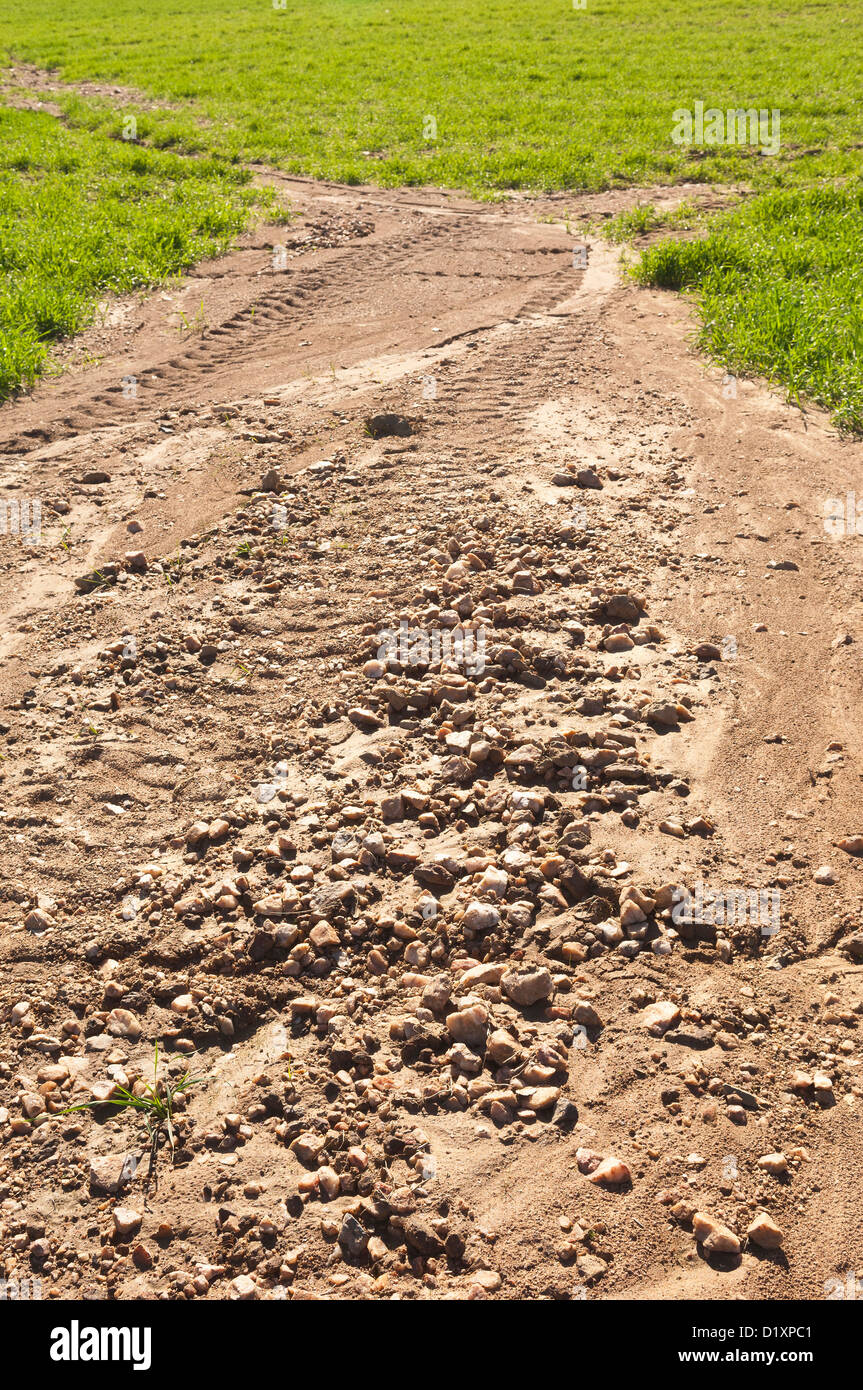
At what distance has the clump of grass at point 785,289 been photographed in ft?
26.5

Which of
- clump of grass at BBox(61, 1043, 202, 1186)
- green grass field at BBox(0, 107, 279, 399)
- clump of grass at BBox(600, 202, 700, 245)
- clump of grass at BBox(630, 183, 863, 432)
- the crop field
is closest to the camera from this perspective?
the crop field

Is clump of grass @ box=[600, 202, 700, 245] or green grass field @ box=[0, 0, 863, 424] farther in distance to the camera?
green grass field @ box=[0, 0, 863, 424]

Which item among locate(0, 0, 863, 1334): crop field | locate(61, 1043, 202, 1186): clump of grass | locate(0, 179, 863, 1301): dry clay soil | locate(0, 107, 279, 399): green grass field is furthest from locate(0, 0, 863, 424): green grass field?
locate(61, 1043, 202, 1186): clump of grass

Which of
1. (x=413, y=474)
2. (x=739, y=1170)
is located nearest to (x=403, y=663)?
(x=413, y=474)

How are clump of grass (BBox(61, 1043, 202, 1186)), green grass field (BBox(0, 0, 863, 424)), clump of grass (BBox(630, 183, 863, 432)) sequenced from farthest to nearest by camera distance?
green grass field (BBox(0, 0, 863, 424)) < clump of grass (BBox(630, 183, 863, 432)) < clump of grass (BBox(61, 1043, 202, 1186))

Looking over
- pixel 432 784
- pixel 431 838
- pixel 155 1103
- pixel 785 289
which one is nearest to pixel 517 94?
pixel 785 289

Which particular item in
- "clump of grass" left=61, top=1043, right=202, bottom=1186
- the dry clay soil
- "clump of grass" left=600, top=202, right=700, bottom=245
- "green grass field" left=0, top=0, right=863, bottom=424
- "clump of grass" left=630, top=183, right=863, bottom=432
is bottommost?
"clump of grass" left=61, top=1043, right=202, bottom=1186

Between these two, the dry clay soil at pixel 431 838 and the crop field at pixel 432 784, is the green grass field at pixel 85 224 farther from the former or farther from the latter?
the dry clay soil at pixel 431 838

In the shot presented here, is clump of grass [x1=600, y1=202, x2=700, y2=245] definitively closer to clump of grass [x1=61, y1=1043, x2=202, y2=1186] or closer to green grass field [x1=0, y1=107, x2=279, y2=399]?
green grass field [x1=0, y1=107, x2=279, y2=399]

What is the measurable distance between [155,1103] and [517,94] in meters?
19.3

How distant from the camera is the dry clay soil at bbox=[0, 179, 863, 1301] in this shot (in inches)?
120

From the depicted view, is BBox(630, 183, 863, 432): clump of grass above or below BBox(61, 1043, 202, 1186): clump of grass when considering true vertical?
above

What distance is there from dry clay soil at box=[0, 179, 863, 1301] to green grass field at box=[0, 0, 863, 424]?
3240mm
